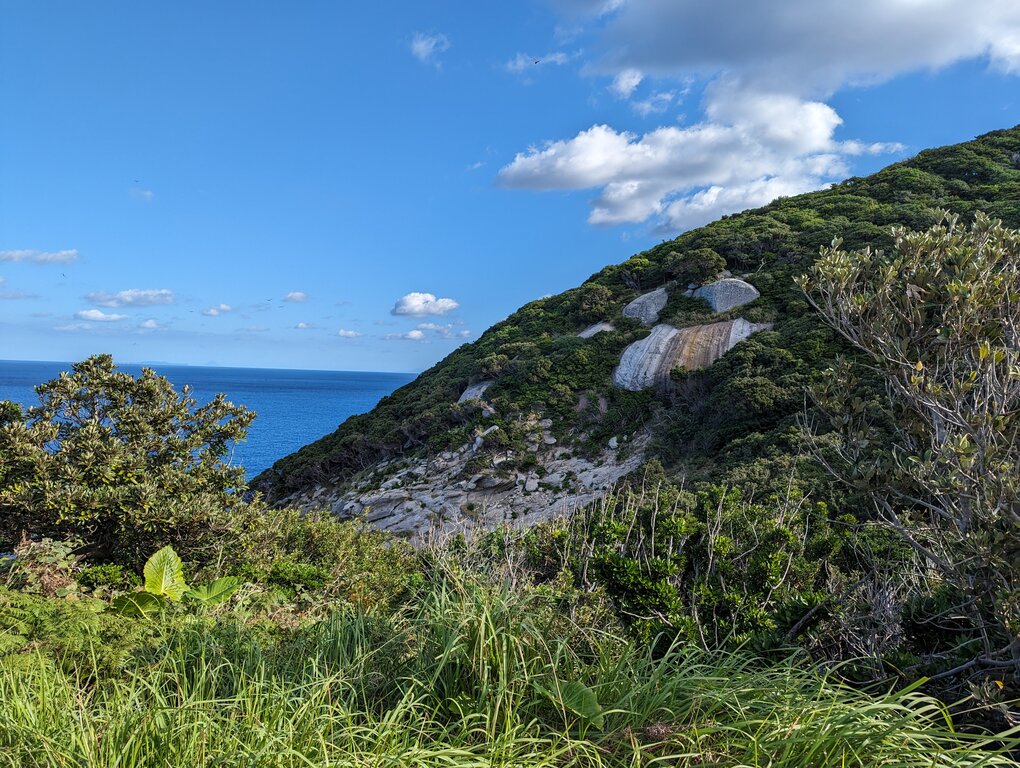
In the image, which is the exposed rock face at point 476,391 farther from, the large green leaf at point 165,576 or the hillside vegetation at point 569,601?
the large green leaf at point 165,576

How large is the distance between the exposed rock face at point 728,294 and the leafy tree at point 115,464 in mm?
20115

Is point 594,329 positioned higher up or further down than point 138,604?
higher up

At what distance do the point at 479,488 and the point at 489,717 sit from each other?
17.7 meters

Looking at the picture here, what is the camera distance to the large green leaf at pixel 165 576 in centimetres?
600

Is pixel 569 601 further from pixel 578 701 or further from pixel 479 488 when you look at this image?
pixel 479 488

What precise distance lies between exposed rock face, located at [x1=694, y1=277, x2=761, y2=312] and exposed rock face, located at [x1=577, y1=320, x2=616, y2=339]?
371 cm

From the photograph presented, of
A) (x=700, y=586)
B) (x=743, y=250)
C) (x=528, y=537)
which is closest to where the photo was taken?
(x=700, y=586)

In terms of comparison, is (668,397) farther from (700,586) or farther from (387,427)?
(700,586)

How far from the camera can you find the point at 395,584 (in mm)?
7438

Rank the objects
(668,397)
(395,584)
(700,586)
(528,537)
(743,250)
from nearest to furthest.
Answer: (700,586) → (528,537) → (395,584) → (668,397) → (743,250)

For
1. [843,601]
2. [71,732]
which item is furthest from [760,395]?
[71,732]

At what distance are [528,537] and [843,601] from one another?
3009 millimetres

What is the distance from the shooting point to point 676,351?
22734 mm

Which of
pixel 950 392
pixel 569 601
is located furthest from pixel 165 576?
pixel 950 392
